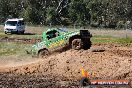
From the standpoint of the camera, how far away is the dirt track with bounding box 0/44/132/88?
15703mm

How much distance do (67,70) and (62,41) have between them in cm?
537

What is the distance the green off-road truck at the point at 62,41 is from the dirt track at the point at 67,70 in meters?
2.87

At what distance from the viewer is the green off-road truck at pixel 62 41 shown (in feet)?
77.4

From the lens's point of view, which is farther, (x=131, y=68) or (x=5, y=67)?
(x=5, y=67)

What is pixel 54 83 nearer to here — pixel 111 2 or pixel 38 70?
pixel 38 70

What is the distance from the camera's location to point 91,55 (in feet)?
64.6

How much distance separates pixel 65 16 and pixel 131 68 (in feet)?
209

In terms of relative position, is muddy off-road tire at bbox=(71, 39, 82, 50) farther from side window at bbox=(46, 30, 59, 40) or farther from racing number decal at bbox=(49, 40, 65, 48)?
side window at bbox=(46, 30, 59, 40)

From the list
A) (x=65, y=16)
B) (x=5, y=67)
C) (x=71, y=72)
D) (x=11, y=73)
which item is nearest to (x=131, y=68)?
(x=71, y=72)

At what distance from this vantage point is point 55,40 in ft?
77.7

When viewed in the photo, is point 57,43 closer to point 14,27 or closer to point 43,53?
point 43,53

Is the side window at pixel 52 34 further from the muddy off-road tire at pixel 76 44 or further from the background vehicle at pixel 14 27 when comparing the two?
the background vehicle at pixel 14 27

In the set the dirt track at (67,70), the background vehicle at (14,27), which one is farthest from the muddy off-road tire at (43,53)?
the background vehicle at (14,27)

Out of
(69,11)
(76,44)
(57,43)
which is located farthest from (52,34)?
(69,11)
